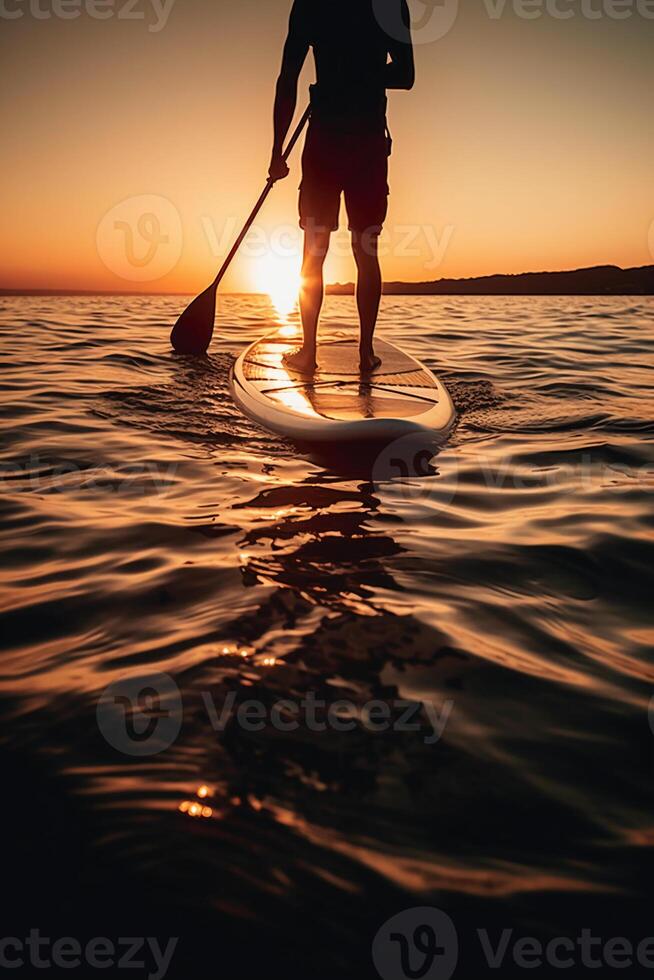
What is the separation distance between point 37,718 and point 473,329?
36.6ft

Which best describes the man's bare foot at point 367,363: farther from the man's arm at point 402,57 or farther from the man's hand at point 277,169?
the man's arm at point 402,57

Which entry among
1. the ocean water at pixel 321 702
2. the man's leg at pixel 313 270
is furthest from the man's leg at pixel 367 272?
the ocean water at pixel 321 702

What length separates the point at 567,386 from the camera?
6133 millimetres

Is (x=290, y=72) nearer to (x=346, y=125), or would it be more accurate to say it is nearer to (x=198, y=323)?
(x=346, y=125)

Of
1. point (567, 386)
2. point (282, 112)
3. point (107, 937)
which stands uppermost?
point (282, 112)

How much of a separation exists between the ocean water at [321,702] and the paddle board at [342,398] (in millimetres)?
206

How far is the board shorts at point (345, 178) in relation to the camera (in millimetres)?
4730

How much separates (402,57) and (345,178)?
0.77 metres

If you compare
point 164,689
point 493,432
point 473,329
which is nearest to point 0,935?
point 164,689

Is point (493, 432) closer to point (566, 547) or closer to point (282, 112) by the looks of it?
point (566, 547)

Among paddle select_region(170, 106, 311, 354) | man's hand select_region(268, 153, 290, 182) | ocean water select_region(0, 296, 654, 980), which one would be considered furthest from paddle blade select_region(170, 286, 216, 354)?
ocean water select_region(0, 296, 654, 980)

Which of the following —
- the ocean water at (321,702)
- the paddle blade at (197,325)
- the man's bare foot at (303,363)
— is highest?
the paddle blade at (197,325)

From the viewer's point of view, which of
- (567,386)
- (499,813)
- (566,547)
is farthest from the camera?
(567,386)

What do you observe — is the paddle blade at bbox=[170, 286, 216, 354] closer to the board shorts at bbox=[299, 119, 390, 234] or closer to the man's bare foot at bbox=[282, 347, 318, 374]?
the man's bare foot at bbox=[282, 347, 318, 374]
